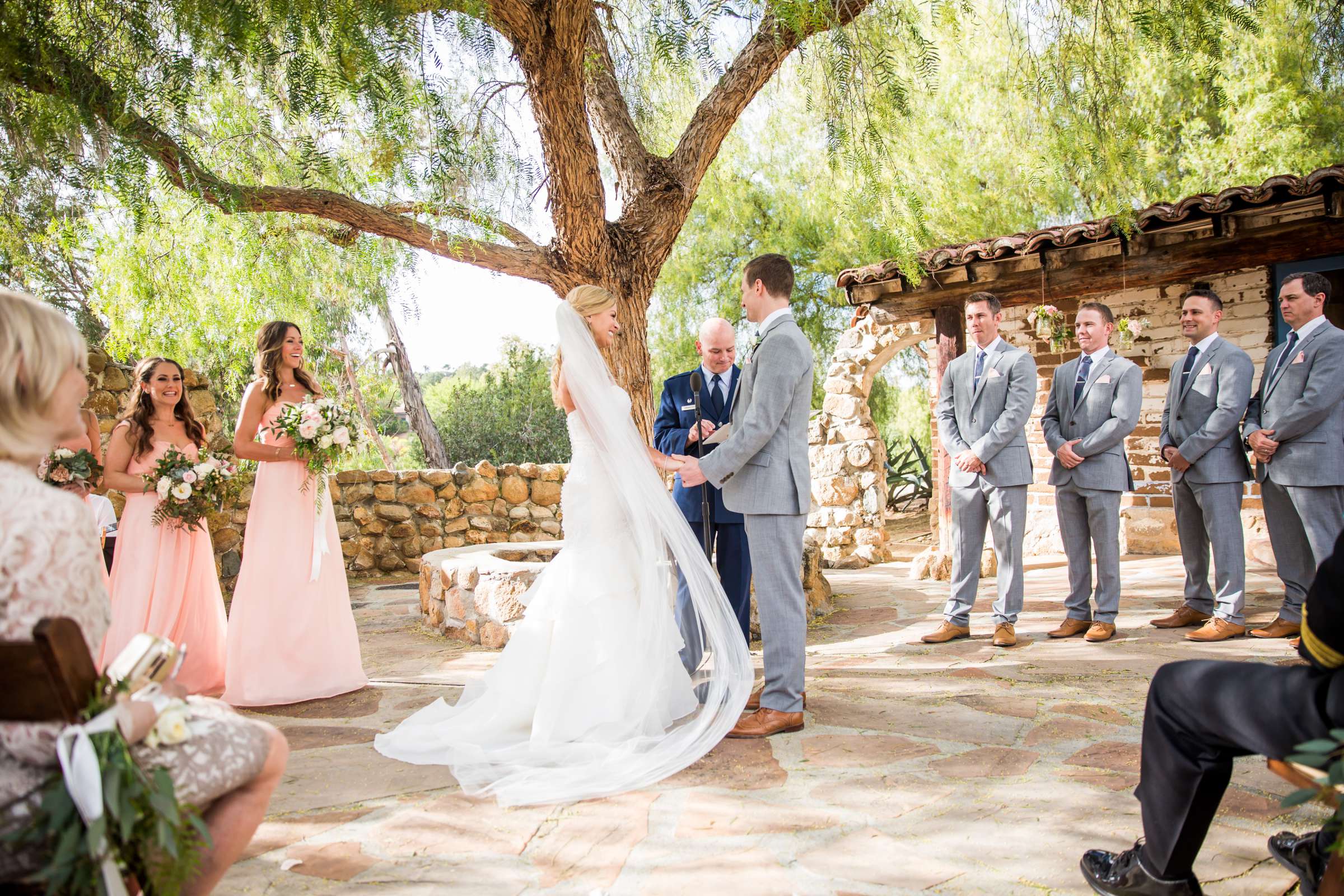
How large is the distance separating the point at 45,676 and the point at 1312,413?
18.9ft

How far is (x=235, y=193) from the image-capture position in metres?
4.73

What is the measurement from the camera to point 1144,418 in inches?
362

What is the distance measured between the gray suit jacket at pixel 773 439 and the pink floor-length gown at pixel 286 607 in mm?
2121

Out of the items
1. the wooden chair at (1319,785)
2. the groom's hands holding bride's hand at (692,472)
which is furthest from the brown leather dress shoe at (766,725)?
the wooden chair at (1319,785)

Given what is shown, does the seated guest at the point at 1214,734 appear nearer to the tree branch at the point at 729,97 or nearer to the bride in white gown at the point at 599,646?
the bride in white gown at the point at 599,646

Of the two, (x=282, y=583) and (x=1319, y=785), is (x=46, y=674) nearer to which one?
(x=1319, y=785)

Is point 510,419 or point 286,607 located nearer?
point 286,607

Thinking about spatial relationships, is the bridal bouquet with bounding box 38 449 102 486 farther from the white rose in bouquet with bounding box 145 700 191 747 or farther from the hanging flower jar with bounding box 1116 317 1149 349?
the hanging flower jar with bounding box 1116 317 1149 349

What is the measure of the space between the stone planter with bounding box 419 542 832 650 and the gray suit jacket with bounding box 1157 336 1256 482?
2631 millimetres

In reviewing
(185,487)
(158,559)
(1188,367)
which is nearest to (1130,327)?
(1188,367)

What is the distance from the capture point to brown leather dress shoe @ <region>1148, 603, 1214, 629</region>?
5648 millimetres

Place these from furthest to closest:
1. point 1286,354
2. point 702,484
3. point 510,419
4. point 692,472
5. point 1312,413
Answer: point 510,419
point 1286,354
point 1312,413
point 702,484
point 692,472

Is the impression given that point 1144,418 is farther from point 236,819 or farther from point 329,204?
point 236,819

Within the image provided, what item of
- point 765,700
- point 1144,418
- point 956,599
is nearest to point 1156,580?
point 1144,418
